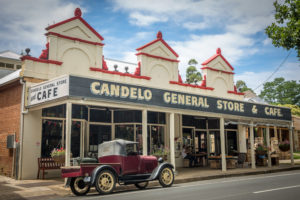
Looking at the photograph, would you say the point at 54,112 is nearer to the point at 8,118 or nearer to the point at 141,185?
the point at 8,118

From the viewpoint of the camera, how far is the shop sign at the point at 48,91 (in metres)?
11.5

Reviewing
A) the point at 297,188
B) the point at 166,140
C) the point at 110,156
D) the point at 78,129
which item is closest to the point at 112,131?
the point at 78,129

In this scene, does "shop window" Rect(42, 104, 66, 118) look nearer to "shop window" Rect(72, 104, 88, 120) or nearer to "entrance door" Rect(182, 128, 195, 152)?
"shop window" Rect(72, 104, 88, 120)

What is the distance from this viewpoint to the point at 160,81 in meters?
19.7

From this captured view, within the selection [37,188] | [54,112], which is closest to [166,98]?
[54,112]

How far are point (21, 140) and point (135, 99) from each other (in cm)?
545

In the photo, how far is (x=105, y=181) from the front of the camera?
10055 millimetres

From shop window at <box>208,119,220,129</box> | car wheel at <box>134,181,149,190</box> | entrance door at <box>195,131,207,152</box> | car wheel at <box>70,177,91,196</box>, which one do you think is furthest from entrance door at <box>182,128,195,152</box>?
car wheel at <box>70,177,91,196</box>

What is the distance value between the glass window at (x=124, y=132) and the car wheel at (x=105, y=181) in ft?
23.4

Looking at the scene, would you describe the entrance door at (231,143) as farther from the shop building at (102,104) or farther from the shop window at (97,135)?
the shop window at (97,135)

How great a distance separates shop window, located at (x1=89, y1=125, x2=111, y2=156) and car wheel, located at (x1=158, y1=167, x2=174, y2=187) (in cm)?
601

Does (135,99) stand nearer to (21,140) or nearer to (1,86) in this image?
(21,140)

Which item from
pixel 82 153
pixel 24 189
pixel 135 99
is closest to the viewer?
pixel 24 189

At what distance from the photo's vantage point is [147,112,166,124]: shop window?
19.1 metres
